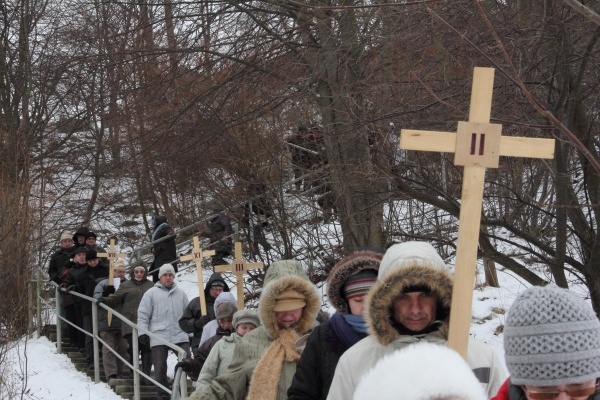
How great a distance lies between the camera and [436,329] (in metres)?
3.58

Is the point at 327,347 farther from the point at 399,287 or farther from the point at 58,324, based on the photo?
the point at 58,324

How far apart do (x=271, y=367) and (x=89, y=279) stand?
9.95 meters

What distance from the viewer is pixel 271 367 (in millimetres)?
4828

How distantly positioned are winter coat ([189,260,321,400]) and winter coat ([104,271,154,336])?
288 inches

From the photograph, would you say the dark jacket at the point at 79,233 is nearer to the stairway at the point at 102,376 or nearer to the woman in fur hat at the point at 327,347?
the stairway at the point at 102,376

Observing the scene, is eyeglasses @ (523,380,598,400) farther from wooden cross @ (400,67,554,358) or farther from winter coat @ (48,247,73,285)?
winter coat @ (48,247,73,285)

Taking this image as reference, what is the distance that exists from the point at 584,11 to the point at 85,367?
11.7 m

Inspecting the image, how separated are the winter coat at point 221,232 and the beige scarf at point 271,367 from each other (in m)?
9.23

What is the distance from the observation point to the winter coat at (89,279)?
14188 millimetres

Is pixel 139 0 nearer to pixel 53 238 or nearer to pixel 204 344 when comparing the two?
pixel 204 344

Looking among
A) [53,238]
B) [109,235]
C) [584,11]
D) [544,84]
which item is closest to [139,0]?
[544,84]

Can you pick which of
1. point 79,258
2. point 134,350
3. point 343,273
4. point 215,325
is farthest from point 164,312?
point 343,273

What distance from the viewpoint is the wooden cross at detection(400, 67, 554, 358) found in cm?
361

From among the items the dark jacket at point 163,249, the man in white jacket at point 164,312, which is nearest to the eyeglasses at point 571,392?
the man in white jacket at point 164,312
